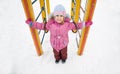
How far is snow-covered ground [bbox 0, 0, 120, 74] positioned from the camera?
2244 millimetres

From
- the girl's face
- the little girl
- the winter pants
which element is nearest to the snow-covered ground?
the winter pants

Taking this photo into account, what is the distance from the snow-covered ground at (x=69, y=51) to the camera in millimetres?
2244

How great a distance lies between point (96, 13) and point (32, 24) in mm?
1340

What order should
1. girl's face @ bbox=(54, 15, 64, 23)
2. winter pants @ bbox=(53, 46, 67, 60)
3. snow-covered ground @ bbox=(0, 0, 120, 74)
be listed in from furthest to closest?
snow-covered ground @ bbox=(0, 0, 120, 74)
winter pants @ bbox=(53, 46, 67, 60)
girl's face @ bbox=(54, 15, 64, 23)

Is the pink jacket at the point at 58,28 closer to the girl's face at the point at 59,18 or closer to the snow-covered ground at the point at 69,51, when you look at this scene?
the girl's face at the point at 59,18

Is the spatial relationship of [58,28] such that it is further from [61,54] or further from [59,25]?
[61,54]

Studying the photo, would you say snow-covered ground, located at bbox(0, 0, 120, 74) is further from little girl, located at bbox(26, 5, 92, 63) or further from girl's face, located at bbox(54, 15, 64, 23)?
girl's face, located at bbox(54, 15, 64, 23)

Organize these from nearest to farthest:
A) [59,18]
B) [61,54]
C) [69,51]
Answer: [59,18]
[61,54]
[69,51]

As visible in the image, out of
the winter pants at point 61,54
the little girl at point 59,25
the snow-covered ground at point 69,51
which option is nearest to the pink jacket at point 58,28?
the little girl at point 59,25

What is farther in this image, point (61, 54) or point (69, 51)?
point (69, 51)

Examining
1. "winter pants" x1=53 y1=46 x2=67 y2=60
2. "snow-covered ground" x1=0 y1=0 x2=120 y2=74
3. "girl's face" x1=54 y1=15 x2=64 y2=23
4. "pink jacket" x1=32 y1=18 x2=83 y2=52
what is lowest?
"snow-covered ground" x1=0 y1=0 x2=120 y2=74

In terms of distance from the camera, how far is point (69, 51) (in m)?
2.40

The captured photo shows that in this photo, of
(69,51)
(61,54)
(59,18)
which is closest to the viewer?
(59,18)

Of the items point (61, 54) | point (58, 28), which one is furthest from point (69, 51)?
point (58, 28)
